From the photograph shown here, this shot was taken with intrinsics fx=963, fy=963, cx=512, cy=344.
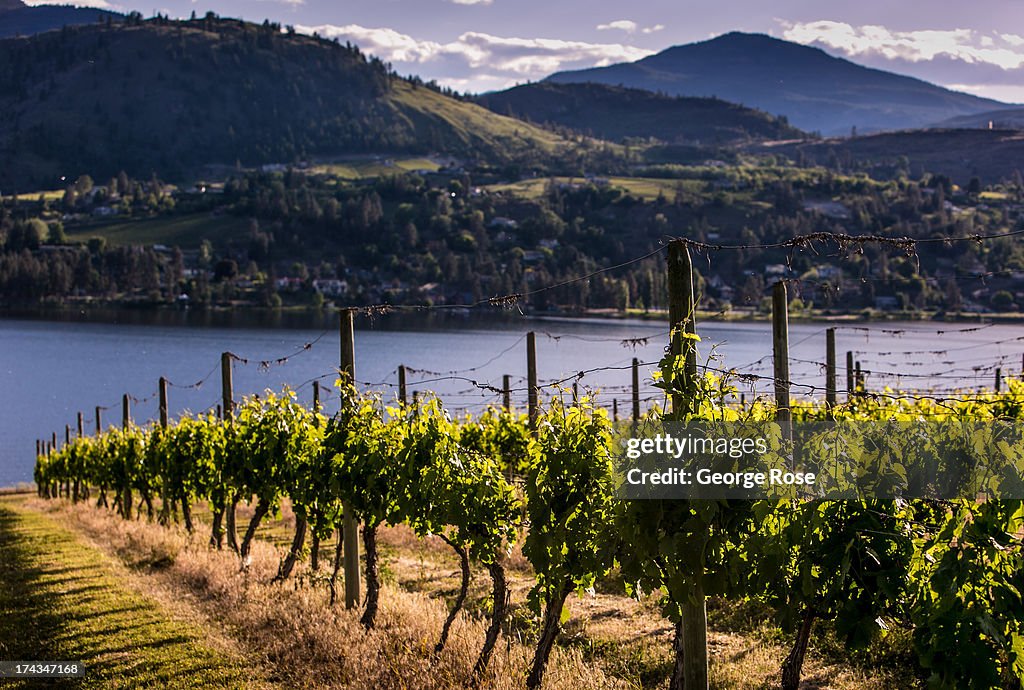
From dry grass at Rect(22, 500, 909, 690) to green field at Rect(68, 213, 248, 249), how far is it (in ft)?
509

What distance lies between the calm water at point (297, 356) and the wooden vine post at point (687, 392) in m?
28.6

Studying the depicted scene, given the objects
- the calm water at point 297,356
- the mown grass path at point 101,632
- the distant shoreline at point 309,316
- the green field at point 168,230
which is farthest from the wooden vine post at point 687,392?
the green field at point 168,230

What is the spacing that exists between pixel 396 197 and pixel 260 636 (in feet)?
592

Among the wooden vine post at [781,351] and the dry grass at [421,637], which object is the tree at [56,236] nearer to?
the dry grass at [421,637]

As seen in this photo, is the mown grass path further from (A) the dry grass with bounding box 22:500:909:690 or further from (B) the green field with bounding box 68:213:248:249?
(B) the green field with bounding box 68:213:248:249

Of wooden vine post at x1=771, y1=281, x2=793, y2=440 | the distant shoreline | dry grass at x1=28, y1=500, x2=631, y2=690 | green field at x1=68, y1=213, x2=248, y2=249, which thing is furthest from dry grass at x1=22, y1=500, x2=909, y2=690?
green field at x1=68, y1=213, x2=248, y2=249

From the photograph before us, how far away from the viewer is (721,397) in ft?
18.2

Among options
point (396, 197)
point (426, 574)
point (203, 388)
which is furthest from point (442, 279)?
point (426, 574)

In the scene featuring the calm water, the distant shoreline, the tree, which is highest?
the tree

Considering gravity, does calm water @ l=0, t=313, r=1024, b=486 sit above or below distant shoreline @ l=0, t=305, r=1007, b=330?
below

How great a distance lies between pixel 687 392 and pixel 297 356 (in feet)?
243

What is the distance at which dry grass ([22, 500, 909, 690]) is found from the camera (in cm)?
740

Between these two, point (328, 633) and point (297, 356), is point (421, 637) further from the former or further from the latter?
point (297, 356)

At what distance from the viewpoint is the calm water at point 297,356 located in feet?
180
